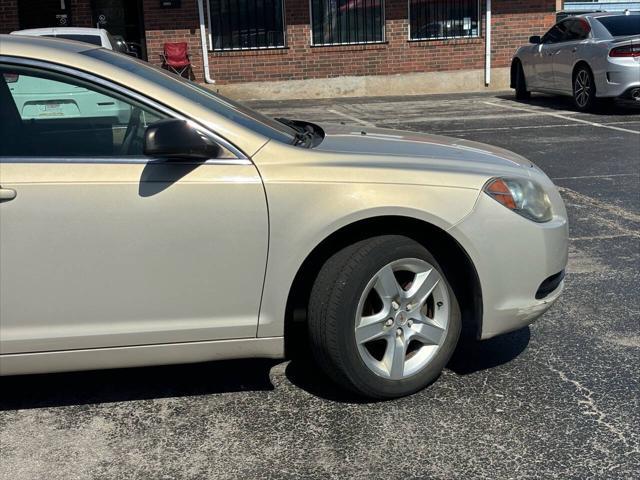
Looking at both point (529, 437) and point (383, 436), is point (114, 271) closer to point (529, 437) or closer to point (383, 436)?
point (383, 436)

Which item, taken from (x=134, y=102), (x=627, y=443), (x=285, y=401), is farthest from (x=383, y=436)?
(x=134, y=102)

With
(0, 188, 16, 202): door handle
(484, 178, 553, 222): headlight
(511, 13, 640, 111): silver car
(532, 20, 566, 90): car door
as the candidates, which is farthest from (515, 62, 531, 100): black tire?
(0, 188, 16, 202): door handle

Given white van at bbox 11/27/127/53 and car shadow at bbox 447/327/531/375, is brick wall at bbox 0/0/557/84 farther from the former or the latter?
car shadow at bbox 447/327/531/375

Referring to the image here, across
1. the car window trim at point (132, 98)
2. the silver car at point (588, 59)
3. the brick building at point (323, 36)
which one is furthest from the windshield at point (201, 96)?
the brick building at point (323, 36)

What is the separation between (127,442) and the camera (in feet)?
10.8

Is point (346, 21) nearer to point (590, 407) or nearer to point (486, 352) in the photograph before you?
point (486, 352)

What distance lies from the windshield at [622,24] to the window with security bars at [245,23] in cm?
716

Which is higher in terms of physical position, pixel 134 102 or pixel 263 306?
pixel 134 102

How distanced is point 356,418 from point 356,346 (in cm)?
32

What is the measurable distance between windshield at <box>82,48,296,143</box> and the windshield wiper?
0.03 metres

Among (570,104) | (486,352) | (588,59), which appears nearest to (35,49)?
(486,352)

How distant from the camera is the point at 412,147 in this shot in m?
3.85

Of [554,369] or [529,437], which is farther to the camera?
[554,369]

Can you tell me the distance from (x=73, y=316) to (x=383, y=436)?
4.47 ft
